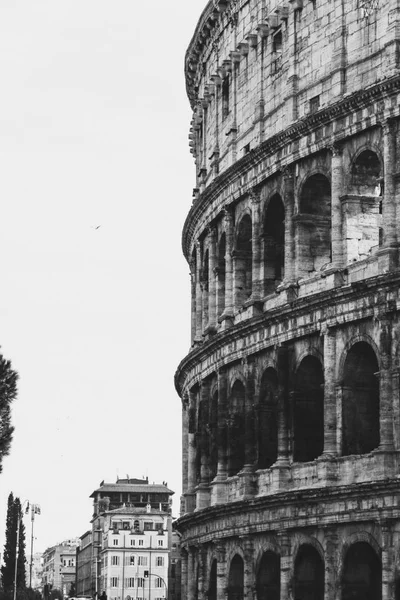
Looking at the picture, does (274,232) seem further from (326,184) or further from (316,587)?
(316,587)

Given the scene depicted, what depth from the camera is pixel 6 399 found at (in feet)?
107

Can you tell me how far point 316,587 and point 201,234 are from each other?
44.7ft

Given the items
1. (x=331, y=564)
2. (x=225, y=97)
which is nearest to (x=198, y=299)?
(x=225, y=97)

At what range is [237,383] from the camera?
136 ft

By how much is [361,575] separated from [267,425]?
6.09 meters

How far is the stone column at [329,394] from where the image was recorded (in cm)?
3553

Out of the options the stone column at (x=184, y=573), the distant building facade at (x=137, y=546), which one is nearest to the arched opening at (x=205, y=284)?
the stone column at (x=184, y=573)

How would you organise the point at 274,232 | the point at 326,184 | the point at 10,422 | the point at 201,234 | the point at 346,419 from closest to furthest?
the point at 10,422 → the point at 346,419 → the point at 326,184 → the point at 274,232 → the point at 201,234

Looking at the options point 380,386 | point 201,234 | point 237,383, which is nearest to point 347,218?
point 380,386

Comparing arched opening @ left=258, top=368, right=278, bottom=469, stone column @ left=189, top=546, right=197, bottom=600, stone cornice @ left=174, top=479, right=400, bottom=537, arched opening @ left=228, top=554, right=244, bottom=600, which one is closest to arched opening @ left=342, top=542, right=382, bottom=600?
stone cornice @ left=174, top=479, right=400, bottom=537

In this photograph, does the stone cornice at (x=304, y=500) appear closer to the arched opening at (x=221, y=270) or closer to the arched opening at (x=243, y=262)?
the arched opening at (x=243, y=262)

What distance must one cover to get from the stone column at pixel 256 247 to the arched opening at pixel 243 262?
1.30m

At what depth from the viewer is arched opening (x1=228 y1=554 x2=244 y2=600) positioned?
134 ft

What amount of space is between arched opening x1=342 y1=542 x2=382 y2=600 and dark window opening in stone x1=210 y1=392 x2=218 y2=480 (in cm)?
941
